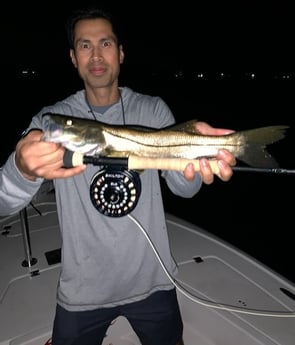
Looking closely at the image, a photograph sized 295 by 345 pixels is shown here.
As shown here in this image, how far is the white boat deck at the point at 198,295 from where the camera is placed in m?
3.14

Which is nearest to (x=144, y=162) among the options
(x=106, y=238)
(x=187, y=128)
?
(x=187, y=128)

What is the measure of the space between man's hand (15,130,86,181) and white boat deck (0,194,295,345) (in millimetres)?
1839

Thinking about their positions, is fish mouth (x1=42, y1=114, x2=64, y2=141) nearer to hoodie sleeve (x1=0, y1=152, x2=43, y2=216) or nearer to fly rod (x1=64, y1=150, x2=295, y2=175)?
fly rod (x1=64, y1=150, x2=295, y2=175)

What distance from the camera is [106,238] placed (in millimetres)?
2832

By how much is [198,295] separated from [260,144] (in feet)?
6.82

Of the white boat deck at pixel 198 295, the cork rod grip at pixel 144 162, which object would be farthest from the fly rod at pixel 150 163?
the white boat deck at pixel 198 295

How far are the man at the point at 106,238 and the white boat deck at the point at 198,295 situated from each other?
20.0 inches

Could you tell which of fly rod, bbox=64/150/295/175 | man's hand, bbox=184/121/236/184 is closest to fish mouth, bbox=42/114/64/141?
fly rod, bbox=64/150/295/175

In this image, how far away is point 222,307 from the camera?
3180 millimetres

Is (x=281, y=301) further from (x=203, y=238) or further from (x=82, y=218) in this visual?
(x=82, y=218)

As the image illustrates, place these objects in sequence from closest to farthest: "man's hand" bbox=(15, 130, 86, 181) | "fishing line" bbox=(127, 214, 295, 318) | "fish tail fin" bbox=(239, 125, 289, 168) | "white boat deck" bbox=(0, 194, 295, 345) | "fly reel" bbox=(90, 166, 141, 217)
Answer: "man's hand" bbox=(15, 130, 86, 181), "fish tail fin" bbox=(239, 125, 289, 168), "fly reel" bbox=(90, 166, 141, 217), "fishing line" bbox=(127, 214, 295, 318), "white boat deck" bbox=(0, 194, 295, 345)

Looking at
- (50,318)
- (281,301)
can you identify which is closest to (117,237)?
(50,318)

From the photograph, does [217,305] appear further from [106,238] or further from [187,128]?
[187,128]

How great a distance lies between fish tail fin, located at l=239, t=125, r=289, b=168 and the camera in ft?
8.05
